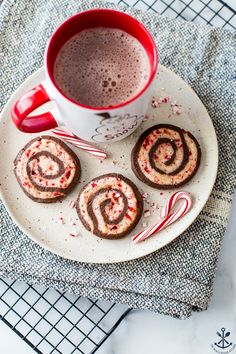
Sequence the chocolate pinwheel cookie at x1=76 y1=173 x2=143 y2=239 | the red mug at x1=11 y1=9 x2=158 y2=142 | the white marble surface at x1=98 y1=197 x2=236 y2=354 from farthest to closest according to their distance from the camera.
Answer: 1. the white marble surface at x1=98 y1=197 x2=236 y2=354
2. the chocolate pinwheel cookie at x1=76 y1=173 x2=143 y2=239
3. the red mug at x1=11 y1=9 x2=158 y2=142

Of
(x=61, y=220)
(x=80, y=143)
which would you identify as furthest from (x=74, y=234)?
(x=80, y=143)

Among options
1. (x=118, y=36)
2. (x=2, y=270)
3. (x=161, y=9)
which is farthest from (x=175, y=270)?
(x=161, y=9)

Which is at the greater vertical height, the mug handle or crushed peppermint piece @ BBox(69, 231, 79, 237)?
the mug handle

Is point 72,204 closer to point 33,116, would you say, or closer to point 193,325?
point 33,116

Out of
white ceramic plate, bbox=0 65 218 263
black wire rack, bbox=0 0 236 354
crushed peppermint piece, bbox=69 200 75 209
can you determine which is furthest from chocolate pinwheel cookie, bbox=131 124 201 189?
Result: black wire rack, bbox=0 0 236 354

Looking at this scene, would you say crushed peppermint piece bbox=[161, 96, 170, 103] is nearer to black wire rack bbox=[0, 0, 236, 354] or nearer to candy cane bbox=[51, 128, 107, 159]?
candy cane bbox=[51, 128, 107, 159]

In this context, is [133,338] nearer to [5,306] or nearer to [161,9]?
[5,306]
